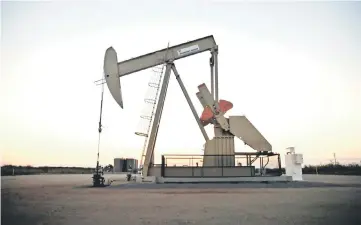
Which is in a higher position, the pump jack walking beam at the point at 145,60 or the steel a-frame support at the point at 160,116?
the pump jack walking beam at the point at 145,60

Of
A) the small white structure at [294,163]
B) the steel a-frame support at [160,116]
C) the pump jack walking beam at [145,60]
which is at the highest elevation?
the pump jack walking beam at [145,60]

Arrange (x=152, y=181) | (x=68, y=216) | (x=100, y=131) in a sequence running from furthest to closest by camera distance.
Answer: (x=152, y=181) → (x=100, y=131) → (x=68, y=216)

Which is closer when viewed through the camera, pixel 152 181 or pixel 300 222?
pixel 300 222

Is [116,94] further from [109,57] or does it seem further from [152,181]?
[152,181]

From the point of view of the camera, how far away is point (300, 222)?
4.27 m

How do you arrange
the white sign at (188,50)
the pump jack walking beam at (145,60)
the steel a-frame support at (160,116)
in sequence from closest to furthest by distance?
the pump jack walking beam at (145,60)
the steel a-frame support at (160,116)
the white sign at (188,50)

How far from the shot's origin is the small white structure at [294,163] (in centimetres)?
1595

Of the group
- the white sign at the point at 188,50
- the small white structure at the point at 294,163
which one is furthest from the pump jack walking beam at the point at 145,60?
the small white structure at the point at 294,163

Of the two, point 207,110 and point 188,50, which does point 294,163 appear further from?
point 188,50

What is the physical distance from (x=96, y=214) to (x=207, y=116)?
986cm

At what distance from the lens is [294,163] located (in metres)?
16.2

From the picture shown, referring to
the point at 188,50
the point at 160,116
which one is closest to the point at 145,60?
the point at 188,50

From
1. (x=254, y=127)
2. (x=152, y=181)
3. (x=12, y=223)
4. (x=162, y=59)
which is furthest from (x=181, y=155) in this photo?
(x=12, y=223)

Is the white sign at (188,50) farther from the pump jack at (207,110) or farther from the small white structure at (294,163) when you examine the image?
the small white structure at (294,163)
